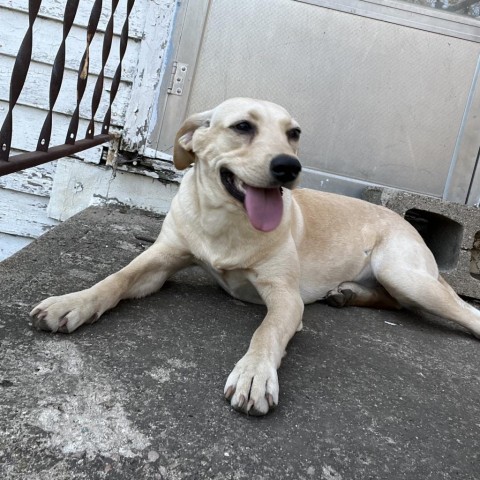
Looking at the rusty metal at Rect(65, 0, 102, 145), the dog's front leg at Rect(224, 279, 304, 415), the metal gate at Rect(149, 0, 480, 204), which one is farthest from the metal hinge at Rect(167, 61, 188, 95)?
the dog's front leg at Rect(224, 279, 304, 415)

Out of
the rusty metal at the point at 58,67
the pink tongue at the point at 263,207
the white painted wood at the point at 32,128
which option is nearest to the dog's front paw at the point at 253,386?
the pink tongue at the point at 263,207

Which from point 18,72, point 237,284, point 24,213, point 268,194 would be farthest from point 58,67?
point 24,213

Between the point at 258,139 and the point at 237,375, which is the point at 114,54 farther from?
the point at 237,375

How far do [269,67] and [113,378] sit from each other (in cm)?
293

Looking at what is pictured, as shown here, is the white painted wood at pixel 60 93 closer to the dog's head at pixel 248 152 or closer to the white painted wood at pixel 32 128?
the white painted wood at pixel 32 128

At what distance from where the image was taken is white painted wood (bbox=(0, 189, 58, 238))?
13.0 feet

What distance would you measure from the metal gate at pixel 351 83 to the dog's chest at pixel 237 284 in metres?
1.65

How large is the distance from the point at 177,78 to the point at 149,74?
8.3 inches

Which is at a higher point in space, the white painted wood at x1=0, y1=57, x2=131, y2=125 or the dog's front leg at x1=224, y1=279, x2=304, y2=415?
the white painted wood at x1=0, y1=57, x2=131, y2=125

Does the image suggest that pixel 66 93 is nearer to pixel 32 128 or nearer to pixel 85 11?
pixel 32 128

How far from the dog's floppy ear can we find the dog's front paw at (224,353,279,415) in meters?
1.16

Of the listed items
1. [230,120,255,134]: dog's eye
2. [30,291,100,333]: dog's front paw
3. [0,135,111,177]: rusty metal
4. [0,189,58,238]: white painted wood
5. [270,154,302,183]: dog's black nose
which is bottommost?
[0,189,58,238]: white painted wood

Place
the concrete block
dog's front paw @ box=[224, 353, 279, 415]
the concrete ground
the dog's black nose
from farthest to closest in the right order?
the concrete block → the dog's black nose → dog's front paw @ box=[224, 353, 279, 415] → the concrete ground

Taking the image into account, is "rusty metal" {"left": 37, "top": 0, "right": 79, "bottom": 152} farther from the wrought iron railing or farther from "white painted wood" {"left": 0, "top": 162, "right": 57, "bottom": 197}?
"white painted wood" {"left": 0, "top": 162, "right": 57, "bottom": 197}
